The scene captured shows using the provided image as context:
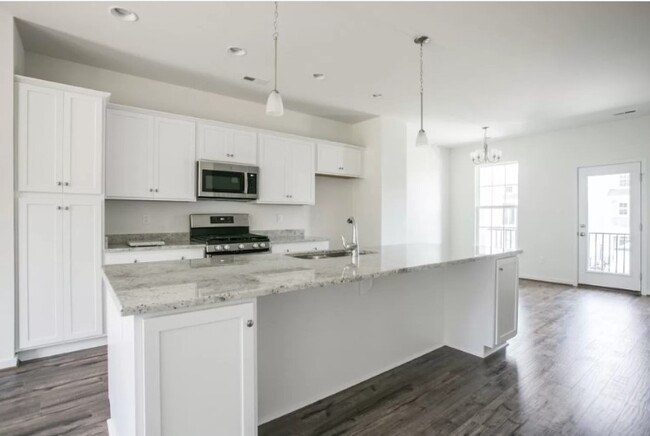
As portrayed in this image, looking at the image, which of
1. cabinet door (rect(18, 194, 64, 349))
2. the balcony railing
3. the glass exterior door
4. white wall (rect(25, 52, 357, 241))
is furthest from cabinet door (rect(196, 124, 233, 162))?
the balcony railing

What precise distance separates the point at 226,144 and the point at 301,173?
1099 mm

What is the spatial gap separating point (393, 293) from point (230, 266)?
1287mm

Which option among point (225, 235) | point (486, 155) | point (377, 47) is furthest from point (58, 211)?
point (486, 155)

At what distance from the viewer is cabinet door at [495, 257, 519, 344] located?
→ 2.96 m

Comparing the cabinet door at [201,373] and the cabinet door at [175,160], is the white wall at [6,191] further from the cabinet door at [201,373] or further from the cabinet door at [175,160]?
the cabinet door at [201,373]

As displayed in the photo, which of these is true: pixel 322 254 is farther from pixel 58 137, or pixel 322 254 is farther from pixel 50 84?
pixel 50 84

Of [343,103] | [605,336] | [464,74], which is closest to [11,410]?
[343,103]

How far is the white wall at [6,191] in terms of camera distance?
257cm

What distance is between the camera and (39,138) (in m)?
2.76

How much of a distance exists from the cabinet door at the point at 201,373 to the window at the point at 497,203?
20.3 ft

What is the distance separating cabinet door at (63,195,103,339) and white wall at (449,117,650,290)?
4920mm

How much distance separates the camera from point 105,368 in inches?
107

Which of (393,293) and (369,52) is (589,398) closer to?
(393,293)

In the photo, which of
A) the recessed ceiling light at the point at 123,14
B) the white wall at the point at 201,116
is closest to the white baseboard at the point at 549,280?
the white wall at the point at 201,116
